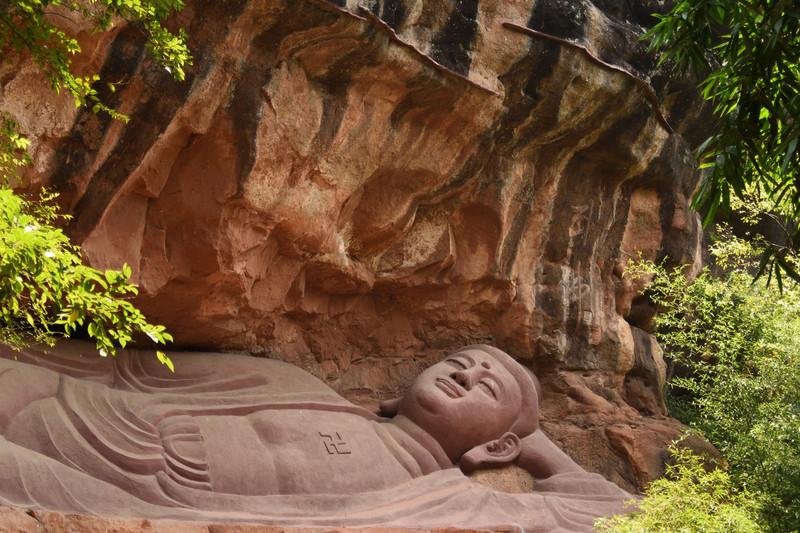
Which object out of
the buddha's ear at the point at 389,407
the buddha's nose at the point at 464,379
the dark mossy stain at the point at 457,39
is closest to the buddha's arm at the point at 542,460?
the buddha's nose at the point at 464,379

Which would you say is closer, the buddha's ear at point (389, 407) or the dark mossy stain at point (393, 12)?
the dark mossy stain at point (393, 12)

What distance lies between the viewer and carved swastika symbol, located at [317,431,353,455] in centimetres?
790

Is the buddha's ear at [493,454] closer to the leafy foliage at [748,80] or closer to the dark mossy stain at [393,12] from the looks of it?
the dark mossy stain at [393,12]

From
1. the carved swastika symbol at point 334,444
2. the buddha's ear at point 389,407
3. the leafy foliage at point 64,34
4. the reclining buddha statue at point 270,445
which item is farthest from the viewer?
the buddha's ear at point 389,407

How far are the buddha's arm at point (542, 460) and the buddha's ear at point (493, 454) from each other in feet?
0.28

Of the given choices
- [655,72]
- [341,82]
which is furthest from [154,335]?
[655,72]

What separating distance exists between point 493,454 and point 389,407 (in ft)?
3.31

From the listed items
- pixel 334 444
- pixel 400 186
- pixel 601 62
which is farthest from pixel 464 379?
pixel 601 62

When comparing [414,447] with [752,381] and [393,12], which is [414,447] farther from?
[393,12]

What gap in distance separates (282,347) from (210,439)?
182cm

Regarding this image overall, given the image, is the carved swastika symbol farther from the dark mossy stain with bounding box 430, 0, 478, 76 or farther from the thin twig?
the thin twig

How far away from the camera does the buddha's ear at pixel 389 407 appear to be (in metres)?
9.08

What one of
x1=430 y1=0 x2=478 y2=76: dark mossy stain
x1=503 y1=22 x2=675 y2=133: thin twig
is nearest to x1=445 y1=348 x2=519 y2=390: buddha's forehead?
x1=430 y1=0 x2=478 y2=76: dark mossy stain

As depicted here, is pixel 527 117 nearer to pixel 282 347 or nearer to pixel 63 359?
pixel 282 347
